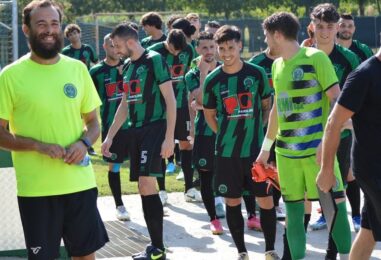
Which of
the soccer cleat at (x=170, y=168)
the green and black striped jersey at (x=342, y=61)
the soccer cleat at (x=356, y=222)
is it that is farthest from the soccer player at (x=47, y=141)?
the soccer cleat at (x=170, y=168)

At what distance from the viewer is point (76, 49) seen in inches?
614

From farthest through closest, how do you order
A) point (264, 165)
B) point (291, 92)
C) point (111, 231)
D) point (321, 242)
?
1. point (111, 231)
2. point (321, 242)
3. point (264, 165)
4. point (291, 92)

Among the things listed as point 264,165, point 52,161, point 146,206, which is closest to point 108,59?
point 146,206

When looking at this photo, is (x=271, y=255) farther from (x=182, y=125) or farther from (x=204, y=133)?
(x=182, y=125)

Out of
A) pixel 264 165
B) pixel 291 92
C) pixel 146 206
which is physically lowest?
Answer: pixel 146 206

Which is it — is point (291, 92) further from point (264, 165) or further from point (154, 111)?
point (154, 111)

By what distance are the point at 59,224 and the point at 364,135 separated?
203 cm

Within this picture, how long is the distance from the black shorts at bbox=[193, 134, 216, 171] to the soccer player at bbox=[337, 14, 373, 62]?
1.71 metres

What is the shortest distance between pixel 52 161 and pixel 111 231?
3757 millimetres

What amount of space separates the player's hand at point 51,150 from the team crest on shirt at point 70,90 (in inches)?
14.1

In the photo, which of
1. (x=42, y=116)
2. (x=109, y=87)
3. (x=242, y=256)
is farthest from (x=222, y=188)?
(x=109, y=87)

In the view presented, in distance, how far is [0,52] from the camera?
1300 cm

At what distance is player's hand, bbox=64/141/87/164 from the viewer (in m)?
5.55

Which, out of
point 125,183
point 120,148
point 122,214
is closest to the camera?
point 122,214
